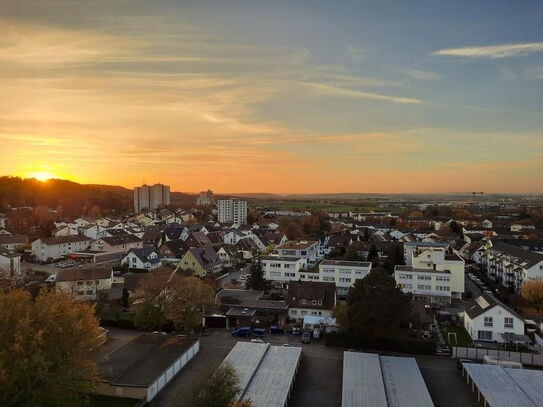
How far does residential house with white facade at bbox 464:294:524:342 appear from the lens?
22625 mm

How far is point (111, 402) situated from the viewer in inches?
616

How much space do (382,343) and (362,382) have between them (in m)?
5.27

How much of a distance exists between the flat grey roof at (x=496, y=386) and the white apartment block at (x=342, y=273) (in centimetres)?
1501

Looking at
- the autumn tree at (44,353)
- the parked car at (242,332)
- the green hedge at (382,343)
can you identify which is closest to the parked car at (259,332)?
the parked car at (242,332)

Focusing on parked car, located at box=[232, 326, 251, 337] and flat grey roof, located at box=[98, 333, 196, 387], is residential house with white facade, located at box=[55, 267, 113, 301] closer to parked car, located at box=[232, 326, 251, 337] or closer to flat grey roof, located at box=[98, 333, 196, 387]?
flat grey roof, located at box=[98, 333, 196, 387]

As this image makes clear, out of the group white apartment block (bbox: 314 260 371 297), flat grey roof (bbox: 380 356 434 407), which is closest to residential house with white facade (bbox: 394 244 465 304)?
white apartment block (bbox: 314 260 371 297)

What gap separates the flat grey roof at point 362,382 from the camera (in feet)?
48.2

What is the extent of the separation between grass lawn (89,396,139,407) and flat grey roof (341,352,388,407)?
7.71m

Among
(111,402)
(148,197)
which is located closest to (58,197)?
(148,197)

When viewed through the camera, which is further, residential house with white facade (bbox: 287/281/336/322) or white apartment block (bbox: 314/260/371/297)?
white apartment block (bbox: 314/260/371/297)

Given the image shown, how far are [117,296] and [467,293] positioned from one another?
26.5 m

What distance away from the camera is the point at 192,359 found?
1980cm

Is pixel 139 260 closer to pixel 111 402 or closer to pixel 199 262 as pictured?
pixel 199 262

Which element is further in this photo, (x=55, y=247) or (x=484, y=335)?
(x=55, y=247)
